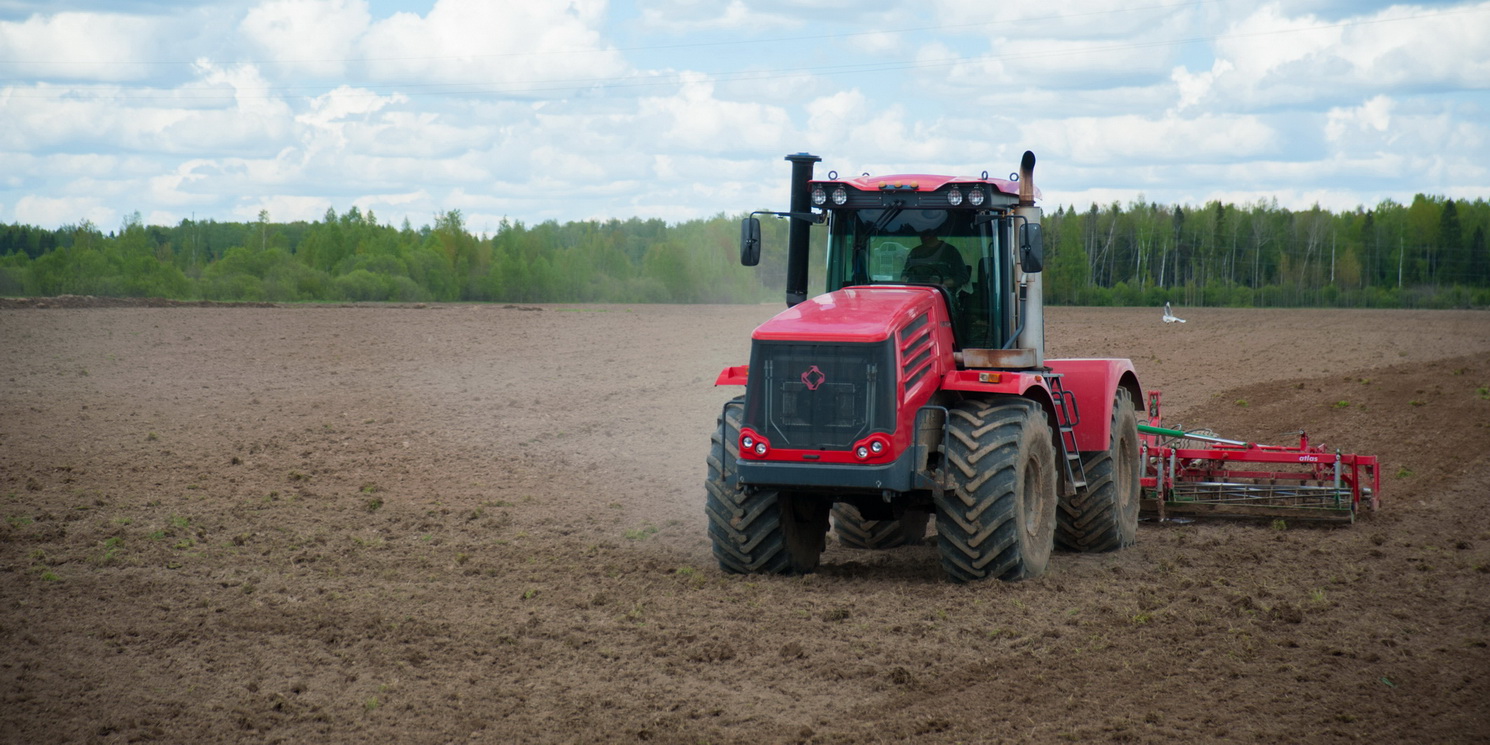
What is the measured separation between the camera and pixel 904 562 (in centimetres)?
1136

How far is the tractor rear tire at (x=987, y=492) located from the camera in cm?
930

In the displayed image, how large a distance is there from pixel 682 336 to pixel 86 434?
2590cm

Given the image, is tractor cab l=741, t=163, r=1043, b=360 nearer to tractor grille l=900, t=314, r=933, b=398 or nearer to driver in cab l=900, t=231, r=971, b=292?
driver in cab l=900, t=231, r=971, b=292

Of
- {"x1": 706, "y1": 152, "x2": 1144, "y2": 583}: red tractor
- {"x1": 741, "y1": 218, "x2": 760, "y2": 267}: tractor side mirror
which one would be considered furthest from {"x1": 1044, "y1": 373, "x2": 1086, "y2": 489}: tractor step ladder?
{"x1": 741, "y1": 218, "x2": 760, "y2": 267}: tractor side mirror

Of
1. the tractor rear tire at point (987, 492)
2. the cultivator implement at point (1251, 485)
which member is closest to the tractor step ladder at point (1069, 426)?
the tractor rear tire at point (987, 492)

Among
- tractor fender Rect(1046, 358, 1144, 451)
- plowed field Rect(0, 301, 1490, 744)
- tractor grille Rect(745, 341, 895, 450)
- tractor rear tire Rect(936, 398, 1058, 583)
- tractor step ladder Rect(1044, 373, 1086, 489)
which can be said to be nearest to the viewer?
plowed field Rect(0, 301, 1490, 744)

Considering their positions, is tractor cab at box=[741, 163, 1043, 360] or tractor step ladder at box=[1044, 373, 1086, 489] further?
tractor step ladder at box=[1044, 373, 1086, 489]

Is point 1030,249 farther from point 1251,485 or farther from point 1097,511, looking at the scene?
point 1251,485

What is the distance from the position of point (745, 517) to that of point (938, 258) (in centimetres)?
268

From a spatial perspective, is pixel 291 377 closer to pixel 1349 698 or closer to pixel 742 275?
pixel 1349 698

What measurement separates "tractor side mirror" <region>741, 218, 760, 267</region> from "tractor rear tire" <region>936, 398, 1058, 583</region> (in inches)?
80.4

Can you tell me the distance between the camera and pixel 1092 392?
11.9 metres

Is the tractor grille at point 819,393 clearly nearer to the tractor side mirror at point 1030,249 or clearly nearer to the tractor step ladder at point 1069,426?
the tractor side mirror at point 1030,249

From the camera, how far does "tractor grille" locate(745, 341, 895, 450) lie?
362 inches
